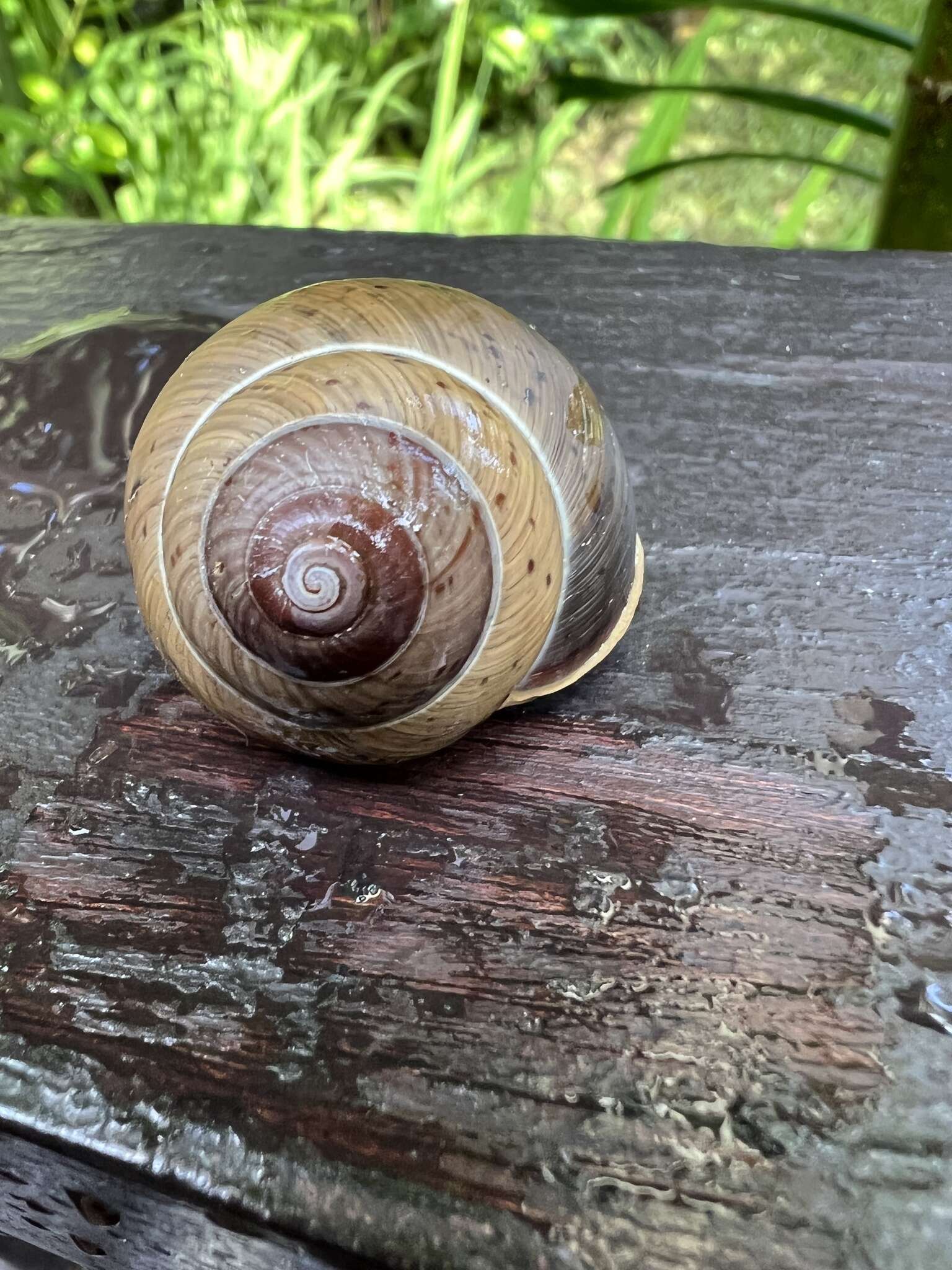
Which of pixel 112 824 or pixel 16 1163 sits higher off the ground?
pixel 112 824

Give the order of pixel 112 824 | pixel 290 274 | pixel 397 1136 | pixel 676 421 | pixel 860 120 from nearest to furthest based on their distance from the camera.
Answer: pixel 397 1136
pixel 112 824
pixel 676 421
pixel 290 274
pixel 860 120

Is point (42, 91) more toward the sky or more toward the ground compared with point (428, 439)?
more toward the sky

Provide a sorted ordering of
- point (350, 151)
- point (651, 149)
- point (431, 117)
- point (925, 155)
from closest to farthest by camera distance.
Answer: point (925, 155)
point (651, 149)
point (350, 151)
point (431, 117)

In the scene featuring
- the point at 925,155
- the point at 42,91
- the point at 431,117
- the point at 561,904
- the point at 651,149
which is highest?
the point at 431,117

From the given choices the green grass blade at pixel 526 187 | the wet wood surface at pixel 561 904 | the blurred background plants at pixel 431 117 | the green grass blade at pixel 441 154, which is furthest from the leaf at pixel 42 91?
the wet wood surface at pixel 561 904

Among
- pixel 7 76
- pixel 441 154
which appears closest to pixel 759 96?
pixel 441 154

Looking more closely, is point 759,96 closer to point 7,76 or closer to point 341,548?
point 341,548

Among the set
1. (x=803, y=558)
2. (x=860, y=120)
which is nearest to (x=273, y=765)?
(x=803, y=558)

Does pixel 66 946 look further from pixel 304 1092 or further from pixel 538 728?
pixel 538 728

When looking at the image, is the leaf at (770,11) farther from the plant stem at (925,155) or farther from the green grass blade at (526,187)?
the green grass blade at (526,187)
